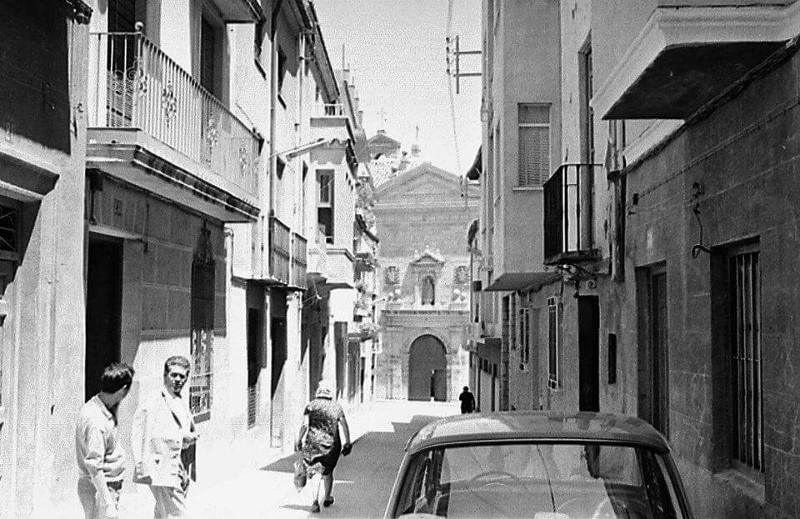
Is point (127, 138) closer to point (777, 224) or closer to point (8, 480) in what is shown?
point (8, 480)

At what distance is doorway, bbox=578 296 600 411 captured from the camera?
13.0m

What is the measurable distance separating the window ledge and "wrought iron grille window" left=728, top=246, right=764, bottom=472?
99mm

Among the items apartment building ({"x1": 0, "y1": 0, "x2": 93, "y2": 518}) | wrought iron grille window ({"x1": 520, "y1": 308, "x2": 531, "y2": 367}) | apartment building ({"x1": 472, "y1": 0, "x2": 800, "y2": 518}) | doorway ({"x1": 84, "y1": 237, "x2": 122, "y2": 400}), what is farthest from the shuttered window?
apartment building ({"x1": 0, "y1": 0, "x2": 93, "y2": 518})

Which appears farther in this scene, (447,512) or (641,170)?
(641,170)

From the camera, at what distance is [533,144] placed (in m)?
16.1

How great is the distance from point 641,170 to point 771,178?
3.63 m

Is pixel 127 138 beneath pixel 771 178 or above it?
above

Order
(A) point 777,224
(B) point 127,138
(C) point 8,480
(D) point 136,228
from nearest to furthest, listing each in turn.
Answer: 1. (A) point 777,224
2. (C) point 8,480
3. (B) point 127,138
4. (D) point 136,228

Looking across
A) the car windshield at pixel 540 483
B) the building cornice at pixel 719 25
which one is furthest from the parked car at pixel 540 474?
the building cornice at pixel 719 25

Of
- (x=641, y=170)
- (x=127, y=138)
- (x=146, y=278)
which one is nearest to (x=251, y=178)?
(x=146, y=278)

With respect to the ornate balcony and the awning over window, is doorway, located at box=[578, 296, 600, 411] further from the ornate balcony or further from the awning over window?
the ornate balcony

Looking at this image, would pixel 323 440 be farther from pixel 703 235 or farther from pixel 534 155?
pixel 534 155

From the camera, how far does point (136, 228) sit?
984 centimetres

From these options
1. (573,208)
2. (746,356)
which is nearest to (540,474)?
(746,356)
